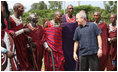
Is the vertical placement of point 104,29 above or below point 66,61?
above

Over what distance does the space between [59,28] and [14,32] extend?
1405mm

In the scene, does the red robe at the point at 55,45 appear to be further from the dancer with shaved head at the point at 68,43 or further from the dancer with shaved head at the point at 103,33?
the dancer with shaved head at the point at 103,33

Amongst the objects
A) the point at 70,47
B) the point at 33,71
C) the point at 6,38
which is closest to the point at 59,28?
the point at 70,47

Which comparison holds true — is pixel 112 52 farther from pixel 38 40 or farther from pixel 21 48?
pixel 21 48

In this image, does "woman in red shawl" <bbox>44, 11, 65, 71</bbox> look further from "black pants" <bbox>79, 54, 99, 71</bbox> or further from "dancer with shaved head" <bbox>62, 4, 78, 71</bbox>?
"black pants" <bbox>79, 54, 99, 71</bbox>

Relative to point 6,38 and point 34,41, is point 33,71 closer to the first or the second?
point 34,41

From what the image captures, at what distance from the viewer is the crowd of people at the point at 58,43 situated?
13.8 feet

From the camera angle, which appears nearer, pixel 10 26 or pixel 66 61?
pixel 10 26

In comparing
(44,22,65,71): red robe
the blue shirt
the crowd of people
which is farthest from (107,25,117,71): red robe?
the blue shirt

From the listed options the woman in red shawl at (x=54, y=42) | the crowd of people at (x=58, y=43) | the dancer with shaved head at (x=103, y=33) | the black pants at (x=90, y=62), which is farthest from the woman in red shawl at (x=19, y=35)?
the dancer with shaved head at (x=103, y=33)

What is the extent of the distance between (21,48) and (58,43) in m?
1.10

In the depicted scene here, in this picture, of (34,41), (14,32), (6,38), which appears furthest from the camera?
(34,41)

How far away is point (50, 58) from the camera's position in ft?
17.6

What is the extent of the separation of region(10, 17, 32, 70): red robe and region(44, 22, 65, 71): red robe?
617 mm
